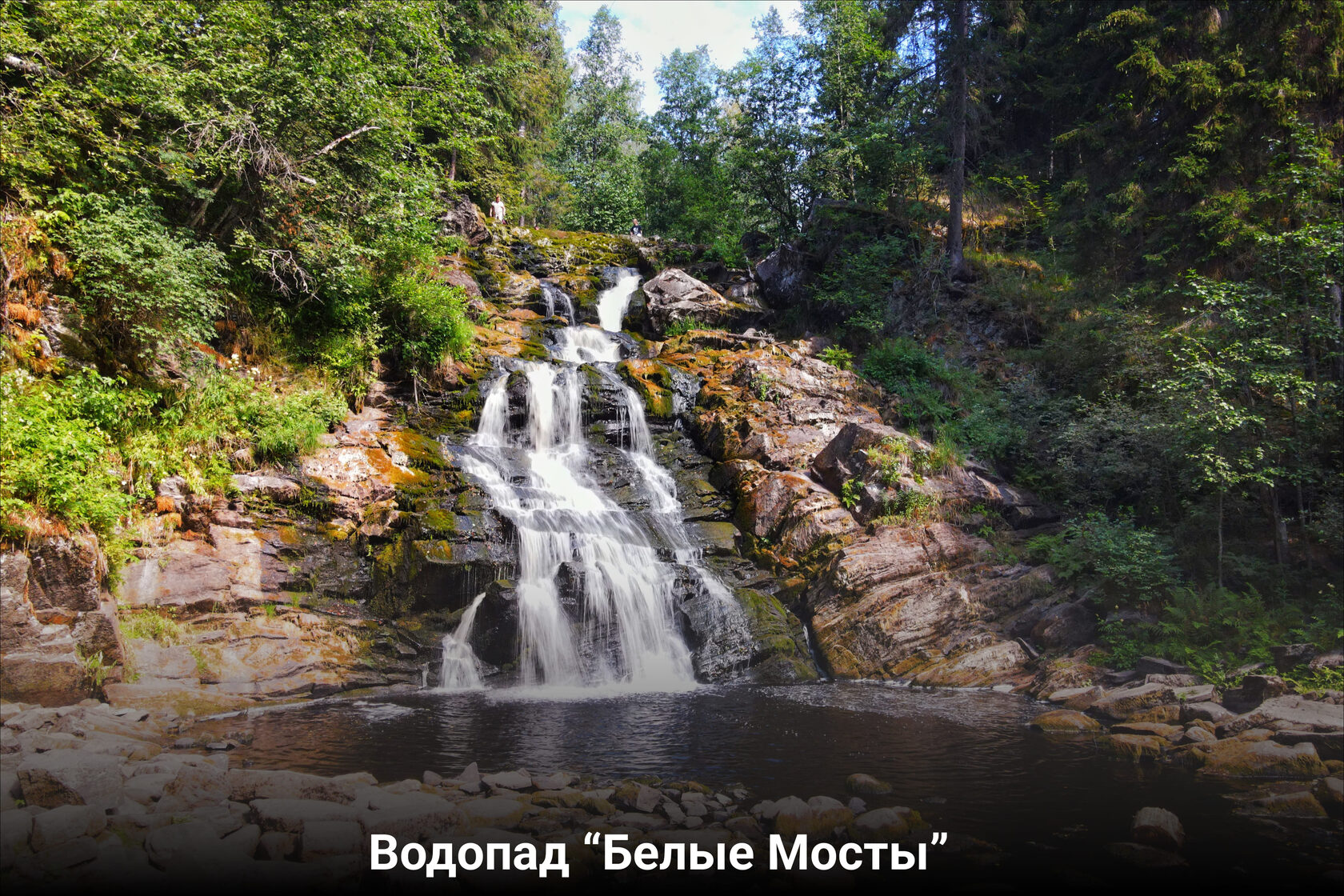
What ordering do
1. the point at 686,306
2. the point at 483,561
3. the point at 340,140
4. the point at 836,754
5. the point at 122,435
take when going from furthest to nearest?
the point at 686,306
the point at 340,140
the point at 483,561
the point at 122,435
the point at 836,754

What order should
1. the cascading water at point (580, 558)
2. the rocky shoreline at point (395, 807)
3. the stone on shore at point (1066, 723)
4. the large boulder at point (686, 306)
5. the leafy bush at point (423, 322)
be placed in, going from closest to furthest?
the rocky shoreline at point (395, 807)
the stone on shore at point (1066, 723)
the cascading water at point (580, 558)
the leafy bush at point (423, 322)
the large boulder at point (686, 306)

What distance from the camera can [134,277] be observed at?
9.71m

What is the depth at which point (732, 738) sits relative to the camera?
780cm

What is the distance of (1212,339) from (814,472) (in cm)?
736

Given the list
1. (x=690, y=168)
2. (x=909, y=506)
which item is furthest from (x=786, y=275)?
(x=909, y=506)

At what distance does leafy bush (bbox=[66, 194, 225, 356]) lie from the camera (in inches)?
372

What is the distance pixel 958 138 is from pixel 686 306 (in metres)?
10.5

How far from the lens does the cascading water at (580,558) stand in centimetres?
1096

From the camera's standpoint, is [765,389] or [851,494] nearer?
[851,494]

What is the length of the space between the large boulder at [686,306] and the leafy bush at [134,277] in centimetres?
1342

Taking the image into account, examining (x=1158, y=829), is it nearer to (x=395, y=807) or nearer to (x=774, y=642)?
(x=395, y=807)

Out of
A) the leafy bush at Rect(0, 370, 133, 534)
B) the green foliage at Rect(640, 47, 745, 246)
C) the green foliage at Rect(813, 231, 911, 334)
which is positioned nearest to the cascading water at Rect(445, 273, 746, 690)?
the leafy bush at Rect(0, 370, 133, 534)

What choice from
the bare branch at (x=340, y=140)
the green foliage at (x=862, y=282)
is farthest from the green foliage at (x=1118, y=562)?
the bare branch at (x=340, y=140)

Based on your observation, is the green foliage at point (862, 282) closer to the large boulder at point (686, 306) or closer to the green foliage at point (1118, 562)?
the large boulder at point (686, 306)
